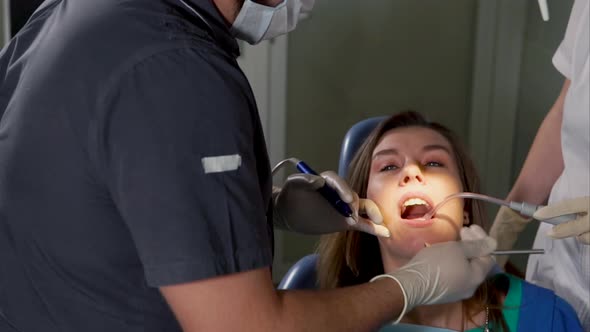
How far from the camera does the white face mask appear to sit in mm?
1243

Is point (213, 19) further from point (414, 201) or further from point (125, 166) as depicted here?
point (414, 201)

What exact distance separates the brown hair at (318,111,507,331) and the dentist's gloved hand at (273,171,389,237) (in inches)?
9.3

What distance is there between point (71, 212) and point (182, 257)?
19 centimetres

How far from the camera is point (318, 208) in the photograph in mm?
1636

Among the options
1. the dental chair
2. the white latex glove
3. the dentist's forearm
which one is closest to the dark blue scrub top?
the white latex glove

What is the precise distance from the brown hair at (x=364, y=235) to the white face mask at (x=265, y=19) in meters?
0.58

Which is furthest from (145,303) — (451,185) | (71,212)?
(451,185)

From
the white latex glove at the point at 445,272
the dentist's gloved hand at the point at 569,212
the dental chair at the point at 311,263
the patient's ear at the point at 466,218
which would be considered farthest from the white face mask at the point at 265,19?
the dental chair at the point at 311,263

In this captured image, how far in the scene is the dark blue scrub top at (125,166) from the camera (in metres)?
1.00

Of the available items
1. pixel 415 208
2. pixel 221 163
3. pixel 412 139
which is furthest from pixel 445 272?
pixel 221 163

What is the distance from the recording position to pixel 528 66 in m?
3.62

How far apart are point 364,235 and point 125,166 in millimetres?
1032

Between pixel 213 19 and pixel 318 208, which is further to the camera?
pixel 318 208

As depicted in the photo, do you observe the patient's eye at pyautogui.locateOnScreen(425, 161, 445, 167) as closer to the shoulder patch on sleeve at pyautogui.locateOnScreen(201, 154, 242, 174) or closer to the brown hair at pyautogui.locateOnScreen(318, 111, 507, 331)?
the brown hair at pyautogui.locateOnScreen(318, 111, 507, 331)
